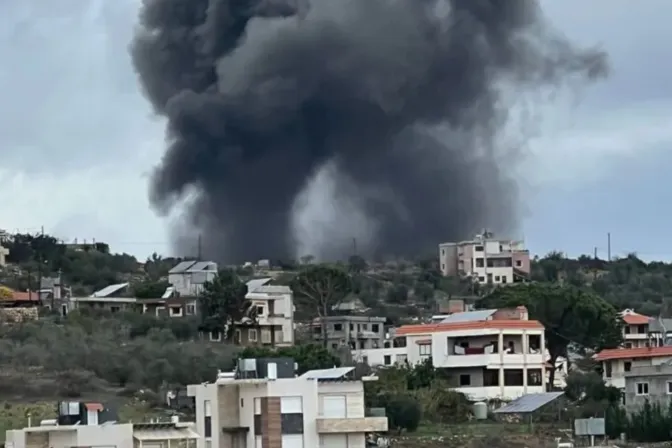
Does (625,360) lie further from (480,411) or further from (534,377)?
(534,377)

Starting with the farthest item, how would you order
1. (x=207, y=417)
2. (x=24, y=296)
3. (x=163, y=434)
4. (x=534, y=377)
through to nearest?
(x=24, y=296) < (x=534, y=377) < (x=207, y=417) < (x=163, y=434)

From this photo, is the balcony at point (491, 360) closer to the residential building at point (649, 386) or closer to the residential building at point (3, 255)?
the residential building at point (649, 386)

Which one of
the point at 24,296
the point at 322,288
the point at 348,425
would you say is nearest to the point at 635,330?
the point at 322,288

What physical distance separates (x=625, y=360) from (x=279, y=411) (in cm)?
2216

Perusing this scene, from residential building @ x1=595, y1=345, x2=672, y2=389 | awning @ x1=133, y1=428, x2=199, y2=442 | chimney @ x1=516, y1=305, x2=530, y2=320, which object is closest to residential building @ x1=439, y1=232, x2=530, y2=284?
chimney @ x1=516, y1=305, x2=530, y2=320

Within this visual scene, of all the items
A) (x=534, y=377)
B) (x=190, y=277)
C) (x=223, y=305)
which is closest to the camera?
(x=534, y=377)

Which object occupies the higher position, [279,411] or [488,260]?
[488,260]

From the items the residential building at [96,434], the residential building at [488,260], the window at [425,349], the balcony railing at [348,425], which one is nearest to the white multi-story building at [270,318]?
the window at [425,349]

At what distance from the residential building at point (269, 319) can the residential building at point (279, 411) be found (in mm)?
31983

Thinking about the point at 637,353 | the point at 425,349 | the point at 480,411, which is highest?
the point at 425,349

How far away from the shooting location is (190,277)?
70125mm

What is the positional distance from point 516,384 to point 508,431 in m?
10.2

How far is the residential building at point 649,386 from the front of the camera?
4306cm

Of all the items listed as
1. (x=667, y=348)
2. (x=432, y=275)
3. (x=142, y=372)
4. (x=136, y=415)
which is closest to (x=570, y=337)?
(x=667, y=348)
